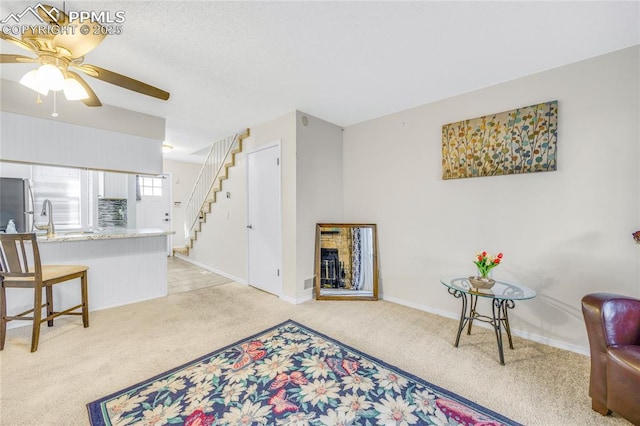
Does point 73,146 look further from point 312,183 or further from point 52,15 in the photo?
point 312,183

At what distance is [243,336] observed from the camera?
2.53 m

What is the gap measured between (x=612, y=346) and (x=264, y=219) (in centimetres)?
356

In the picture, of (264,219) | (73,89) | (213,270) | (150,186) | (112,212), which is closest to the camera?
(73,89)

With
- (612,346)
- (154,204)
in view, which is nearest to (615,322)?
(612,346)

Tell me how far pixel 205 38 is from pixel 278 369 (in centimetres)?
259

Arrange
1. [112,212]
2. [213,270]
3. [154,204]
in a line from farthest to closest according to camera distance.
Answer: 1. [154,204]
2. [213,270]
3. [112,212]

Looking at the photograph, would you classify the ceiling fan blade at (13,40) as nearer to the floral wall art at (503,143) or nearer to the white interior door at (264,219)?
the white interior door at (264,219)

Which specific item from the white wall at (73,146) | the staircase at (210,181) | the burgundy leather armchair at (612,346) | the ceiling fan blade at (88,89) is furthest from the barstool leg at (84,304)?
the burgundy leather armchair at (612,346)

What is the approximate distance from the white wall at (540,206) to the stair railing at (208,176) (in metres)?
2.91

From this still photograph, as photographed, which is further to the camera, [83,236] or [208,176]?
[208,176]

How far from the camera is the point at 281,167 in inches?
142

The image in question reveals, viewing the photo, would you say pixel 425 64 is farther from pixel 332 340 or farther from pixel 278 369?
pixel 278 369

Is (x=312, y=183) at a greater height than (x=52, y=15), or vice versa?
(x=52, y=15)

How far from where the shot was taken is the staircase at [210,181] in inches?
179
